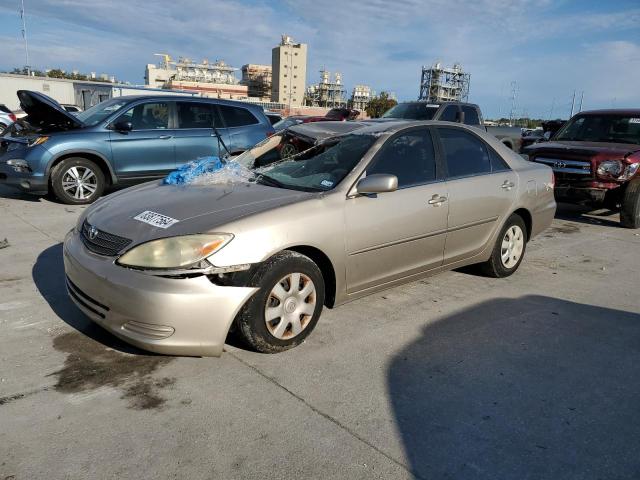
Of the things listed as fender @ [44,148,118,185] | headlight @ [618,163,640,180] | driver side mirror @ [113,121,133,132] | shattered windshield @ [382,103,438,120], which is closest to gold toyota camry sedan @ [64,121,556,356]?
headlight @ [618,163,640,180]

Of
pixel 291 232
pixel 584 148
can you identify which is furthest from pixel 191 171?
pixel 584 148

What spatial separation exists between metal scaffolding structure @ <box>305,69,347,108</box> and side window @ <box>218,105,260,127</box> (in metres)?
132

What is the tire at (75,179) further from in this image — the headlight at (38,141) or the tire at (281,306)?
the tire at (281,306)

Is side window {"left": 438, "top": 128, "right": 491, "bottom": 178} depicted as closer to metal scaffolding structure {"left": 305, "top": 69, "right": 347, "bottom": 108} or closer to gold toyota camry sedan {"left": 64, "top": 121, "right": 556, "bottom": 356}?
gold toyota camry sedan {"left": 64, "top": 121, "right": 556, "bottom": 356}

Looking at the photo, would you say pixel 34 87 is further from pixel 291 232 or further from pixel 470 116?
pixel 291 232

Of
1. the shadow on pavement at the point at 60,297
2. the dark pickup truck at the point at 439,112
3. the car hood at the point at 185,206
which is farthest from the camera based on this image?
the dark pickup truck at the point at 439,112

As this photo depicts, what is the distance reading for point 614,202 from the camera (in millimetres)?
7941

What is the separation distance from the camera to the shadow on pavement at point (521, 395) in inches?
94.3

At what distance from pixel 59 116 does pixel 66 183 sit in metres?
1.00

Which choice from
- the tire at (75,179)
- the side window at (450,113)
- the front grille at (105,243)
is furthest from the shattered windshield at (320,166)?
the side window at (450,113)

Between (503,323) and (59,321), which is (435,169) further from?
(59,321)

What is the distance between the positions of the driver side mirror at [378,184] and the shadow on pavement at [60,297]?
1826 millimetres

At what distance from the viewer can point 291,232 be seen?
322 cm

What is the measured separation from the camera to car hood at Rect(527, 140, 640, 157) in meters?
7.87
